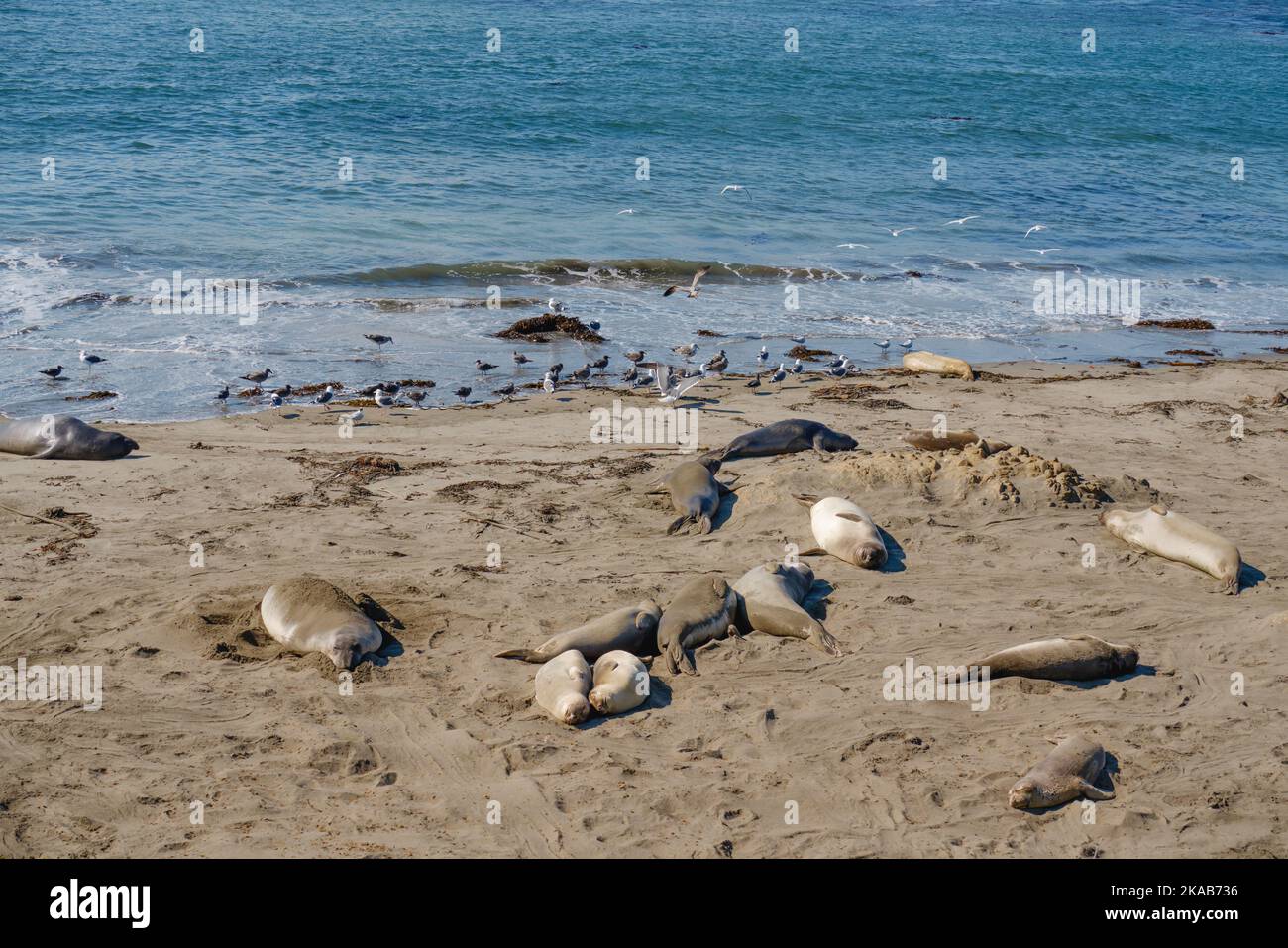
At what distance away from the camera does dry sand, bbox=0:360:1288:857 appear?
5129 millimetres

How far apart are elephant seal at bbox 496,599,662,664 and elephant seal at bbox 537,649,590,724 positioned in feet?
0.34

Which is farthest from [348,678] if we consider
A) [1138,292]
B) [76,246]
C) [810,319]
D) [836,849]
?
[1138,292]

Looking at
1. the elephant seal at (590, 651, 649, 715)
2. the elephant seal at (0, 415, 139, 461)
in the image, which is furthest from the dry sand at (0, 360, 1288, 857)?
the elephant seal at (0, 415, 139, 461)

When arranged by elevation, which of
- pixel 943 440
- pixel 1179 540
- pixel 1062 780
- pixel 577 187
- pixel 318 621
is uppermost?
pixel 577 187

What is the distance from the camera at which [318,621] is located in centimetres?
656

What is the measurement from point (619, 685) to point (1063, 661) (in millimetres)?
2415

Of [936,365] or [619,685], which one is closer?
[619,685]

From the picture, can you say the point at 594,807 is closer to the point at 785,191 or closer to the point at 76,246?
the point at 76,246

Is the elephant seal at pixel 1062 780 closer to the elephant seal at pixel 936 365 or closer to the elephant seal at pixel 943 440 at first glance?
the elephant seal at pixel 943 440

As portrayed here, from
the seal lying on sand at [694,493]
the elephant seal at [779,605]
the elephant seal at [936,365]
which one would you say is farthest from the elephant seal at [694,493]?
the elephant seal at [936,365]

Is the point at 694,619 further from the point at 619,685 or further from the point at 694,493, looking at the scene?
the point at 694,493

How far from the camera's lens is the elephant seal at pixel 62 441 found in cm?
943

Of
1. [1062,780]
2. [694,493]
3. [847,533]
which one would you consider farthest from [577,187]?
[1062,780]
